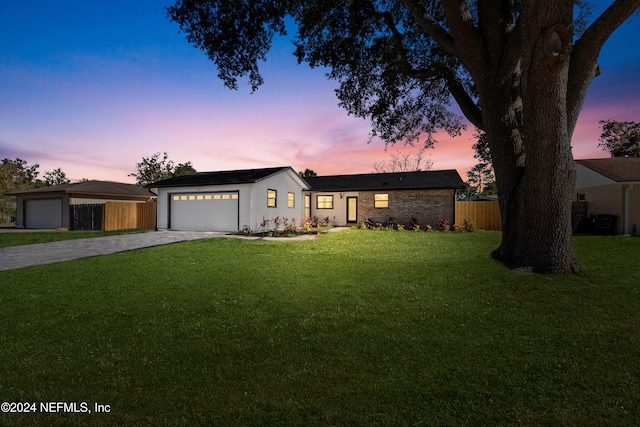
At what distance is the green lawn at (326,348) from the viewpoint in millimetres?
2186

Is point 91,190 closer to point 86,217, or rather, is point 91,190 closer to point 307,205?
point 86,217

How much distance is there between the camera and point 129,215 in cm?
2098

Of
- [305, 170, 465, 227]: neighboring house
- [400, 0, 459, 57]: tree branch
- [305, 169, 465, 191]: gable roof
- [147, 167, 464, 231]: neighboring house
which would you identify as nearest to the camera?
[400, 0, 459, 57]: tree branch

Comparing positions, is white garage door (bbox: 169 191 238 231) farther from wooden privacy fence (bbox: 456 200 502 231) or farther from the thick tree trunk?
wooden privacy fence (bbox: 456 200 502 231)

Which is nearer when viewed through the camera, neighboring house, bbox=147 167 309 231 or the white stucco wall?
the white stucco wall

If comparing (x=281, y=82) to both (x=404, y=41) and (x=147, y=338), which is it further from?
(x=147, y=338)

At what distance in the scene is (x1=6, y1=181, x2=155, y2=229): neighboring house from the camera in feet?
71.7

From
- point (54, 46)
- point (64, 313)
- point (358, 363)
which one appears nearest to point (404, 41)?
point (358, 363)

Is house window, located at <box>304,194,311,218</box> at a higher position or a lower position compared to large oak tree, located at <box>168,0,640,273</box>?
lower

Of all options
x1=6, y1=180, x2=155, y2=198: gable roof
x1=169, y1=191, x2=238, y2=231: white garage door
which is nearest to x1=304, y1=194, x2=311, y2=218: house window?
x1=169, y1=191, x2=238, y2=231: white garage door

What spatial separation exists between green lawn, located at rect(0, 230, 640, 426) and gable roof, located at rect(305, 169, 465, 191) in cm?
1418

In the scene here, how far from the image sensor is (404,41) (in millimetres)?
11484

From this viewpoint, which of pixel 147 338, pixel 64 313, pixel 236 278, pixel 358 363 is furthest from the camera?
pixel 236 278

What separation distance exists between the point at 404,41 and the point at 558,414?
12.5 meters
